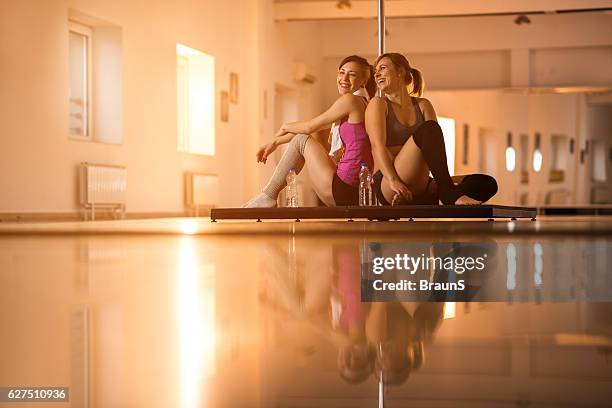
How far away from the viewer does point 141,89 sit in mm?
10453

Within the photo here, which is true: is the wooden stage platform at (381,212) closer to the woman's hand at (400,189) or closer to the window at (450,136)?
the woman's hand at (400,189)

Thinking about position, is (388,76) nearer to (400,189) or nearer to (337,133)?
(337,133)

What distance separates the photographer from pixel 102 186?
29.9 ft

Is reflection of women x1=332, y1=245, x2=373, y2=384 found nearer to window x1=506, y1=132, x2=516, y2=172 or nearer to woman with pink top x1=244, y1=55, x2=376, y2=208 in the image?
woman with pink top x1=244, y1=55, x2=376, y2=208

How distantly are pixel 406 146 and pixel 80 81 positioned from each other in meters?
5.42

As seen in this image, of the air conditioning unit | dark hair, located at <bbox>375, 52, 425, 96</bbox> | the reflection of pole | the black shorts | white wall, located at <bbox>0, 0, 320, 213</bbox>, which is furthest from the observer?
the air conditioning unit

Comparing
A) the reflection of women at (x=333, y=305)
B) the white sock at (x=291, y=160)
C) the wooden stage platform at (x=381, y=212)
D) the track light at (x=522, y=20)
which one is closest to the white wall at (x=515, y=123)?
the track light at (x=522, y=20)

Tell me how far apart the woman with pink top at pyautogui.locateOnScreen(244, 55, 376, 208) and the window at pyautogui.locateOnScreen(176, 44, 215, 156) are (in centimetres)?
700

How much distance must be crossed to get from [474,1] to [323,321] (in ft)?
41.3

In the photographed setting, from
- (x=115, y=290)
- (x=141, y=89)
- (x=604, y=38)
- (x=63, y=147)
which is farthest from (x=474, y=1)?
(x=115, y=290)

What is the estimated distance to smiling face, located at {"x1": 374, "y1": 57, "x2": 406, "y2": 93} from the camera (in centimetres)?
519

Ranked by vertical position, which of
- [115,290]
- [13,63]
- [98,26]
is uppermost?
[98,26]

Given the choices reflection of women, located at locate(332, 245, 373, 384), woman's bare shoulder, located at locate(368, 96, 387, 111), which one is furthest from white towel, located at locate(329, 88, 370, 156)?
reflection of women, located at locate(332, 245, 373, 384)

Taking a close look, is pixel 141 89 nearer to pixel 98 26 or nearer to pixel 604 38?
pixel 98 26
